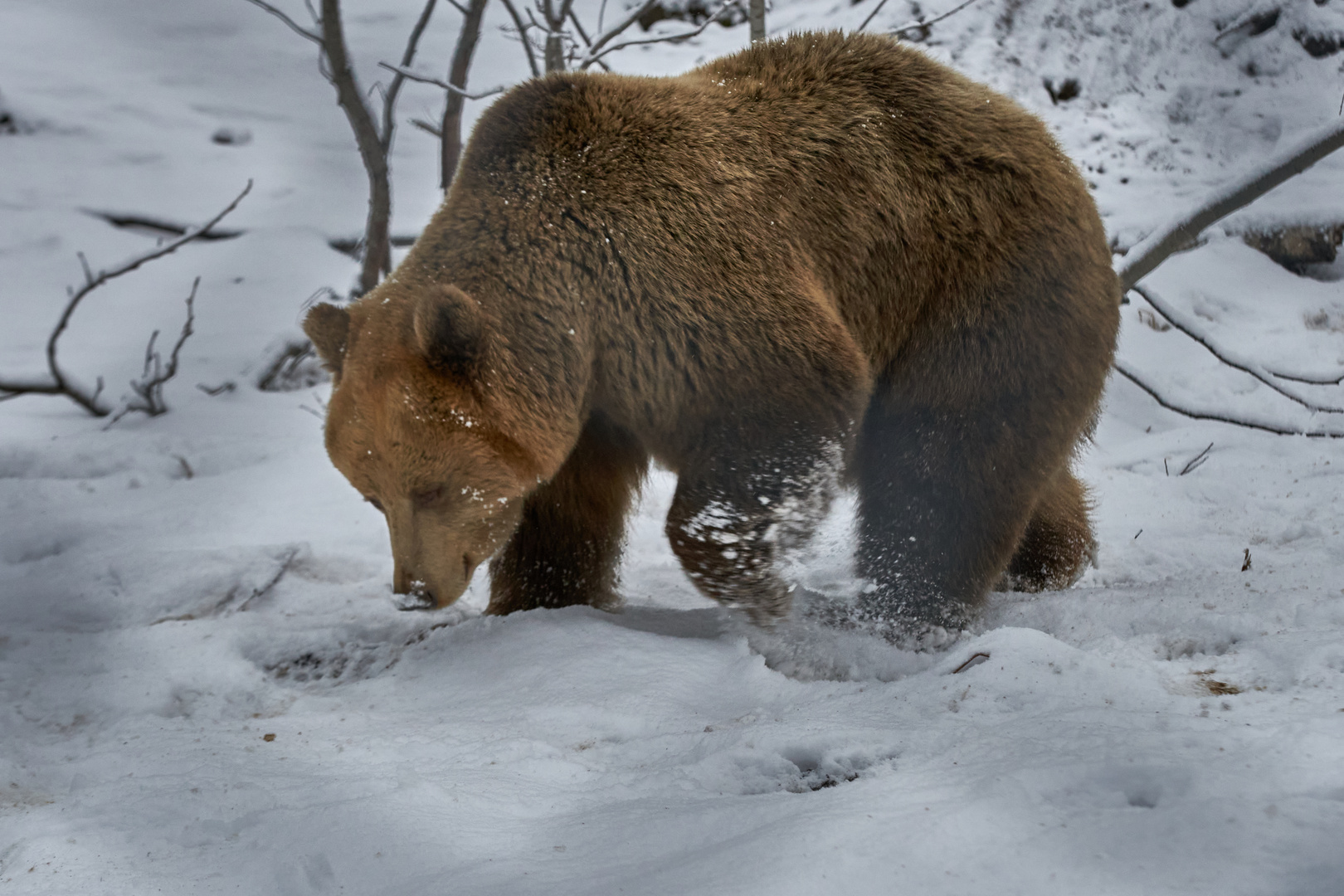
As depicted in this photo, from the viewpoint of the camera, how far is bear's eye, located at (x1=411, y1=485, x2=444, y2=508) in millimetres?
2189

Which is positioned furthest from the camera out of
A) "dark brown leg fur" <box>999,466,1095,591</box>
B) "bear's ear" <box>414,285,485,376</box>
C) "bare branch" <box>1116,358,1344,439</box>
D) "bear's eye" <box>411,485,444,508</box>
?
"bare branch" <box>1116,358,1344,439</box>

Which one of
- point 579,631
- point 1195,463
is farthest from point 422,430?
point 1195,463

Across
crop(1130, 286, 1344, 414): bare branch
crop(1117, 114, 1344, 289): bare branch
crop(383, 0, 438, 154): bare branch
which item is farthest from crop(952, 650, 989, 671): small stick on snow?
crop(383, 0, 438, 154): bare branch

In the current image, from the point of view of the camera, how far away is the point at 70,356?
4.72m

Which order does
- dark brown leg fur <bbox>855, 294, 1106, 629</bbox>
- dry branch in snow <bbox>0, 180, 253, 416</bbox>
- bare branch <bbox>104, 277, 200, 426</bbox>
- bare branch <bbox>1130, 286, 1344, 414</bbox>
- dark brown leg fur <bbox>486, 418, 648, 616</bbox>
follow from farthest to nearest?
bare branch <bbox>104, 277, 200, 426</bbox> → dry branch in snow <bbox>0, 180, 253, 416</bbox> → bare branch <bbox>1130, 286, 1344, 414</bbox> → dark brown leg fur <bbox>486, 418, 648, 616</bbox> → dark brown leg fur <bbox>855, 294, 1106, 629</bbox>

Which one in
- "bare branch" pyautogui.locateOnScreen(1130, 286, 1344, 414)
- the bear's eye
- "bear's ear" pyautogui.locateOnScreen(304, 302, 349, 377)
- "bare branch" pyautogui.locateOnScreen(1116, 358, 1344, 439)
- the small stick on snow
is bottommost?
"bare branch" pyautogui.locateOnScreen(1116, 358, 1344, 439)

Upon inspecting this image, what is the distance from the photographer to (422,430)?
212 centimetres

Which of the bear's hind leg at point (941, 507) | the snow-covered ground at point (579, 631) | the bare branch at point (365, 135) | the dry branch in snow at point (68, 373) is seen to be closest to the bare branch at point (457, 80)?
the bare branch at point (365, 135)

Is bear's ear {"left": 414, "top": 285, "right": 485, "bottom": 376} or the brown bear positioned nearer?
bear's ear {"left": 414, "top": 285, "right": 485, "bottom": 376}

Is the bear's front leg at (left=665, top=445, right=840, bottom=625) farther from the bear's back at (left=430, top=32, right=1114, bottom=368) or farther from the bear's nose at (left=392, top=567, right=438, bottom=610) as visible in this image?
the bear's nose at (left=392, top=567, right=438, bottom=610)

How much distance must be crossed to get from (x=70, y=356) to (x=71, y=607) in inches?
→ 106

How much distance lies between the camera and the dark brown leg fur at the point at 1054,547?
3.31 meters

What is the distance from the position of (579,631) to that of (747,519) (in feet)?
1.79

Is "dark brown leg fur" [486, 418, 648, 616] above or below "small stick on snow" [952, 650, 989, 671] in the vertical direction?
below
